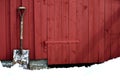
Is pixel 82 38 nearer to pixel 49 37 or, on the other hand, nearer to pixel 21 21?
pixel 49 37

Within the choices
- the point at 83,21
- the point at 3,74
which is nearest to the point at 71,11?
the point at 83,21

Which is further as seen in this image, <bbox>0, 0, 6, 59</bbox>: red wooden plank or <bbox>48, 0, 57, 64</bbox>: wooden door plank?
<bbox>48, 0, 57, 64</bbox>: wooden door plank

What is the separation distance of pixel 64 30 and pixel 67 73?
1279 millimetres

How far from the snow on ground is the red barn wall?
2.08ft

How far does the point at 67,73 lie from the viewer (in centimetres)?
878

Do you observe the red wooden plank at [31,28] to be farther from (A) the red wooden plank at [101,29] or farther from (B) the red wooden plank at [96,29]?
(A) the red wooden plank at [101,29]

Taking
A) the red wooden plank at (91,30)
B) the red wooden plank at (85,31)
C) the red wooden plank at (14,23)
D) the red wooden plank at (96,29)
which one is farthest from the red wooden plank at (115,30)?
the red wooden plank at (14,23)

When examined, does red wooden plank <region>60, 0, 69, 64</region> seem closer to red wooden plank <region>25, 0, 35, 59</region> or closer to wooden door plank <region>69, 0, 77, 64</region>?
wooden door plank <region>69, 0, 77, 64</region>

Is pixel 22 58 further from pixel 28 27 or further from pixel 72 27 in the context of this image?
pixel 72 27

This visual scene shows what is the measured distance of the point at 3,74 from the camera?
830 cm

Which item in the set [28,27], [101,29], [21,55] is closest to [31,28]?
[28,27]

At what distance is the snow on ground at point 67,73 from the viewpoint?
26.7 ft

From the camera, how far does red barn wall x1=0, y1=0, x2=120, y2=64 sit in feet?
31.4

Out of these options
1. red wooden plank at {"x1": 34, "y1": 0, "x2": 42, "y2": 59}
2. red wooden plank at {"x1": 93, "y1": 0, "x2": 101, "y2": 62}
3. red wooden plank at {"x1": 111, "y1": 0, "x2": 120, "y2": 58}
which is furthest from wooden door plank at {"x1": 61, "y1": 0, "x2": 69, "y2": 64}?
red wooden plank at {"x1": 111, "y1": 0, "x2": 120, "y2": 58}
